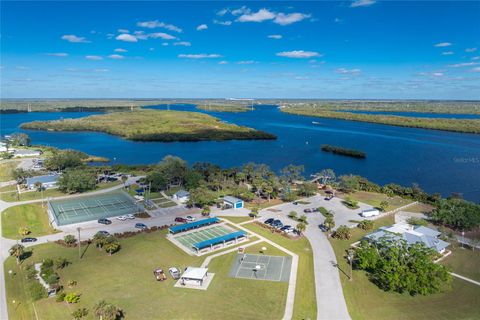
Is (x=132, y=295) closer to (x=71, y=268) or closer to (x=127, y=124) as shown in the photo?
(x=71, y=268)

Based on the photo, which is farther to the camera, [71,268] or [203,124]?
[203,124]

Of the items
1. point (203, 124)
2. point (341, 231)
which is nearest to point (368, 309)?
point (341, 231)

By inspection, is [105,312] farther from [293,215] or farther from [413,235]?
[413,235]

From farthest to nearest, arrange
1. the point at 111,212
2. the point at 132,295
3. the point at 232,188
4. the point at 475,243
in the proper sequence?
the point at 232,188
the point at 111,212
the point at 475,243
the point at 132,295

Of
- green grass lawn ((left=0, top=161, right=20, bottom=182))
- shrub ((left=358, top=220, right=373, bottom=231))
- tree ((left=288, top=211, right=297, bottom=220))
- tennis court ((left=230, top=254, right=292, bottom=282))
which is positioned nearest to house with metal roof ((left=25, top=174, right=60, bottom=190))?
green grass lawn ((left=0, top=161, right=20, bottom=182))

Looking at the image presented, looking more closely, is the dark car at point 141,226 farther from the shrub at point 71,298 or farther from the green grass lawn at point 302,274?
the shrub at point 71,298

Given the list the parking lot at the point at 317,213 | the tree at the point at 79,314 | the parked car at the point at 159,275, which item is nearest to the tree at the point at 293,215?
the parking lot at the point at 317,213
